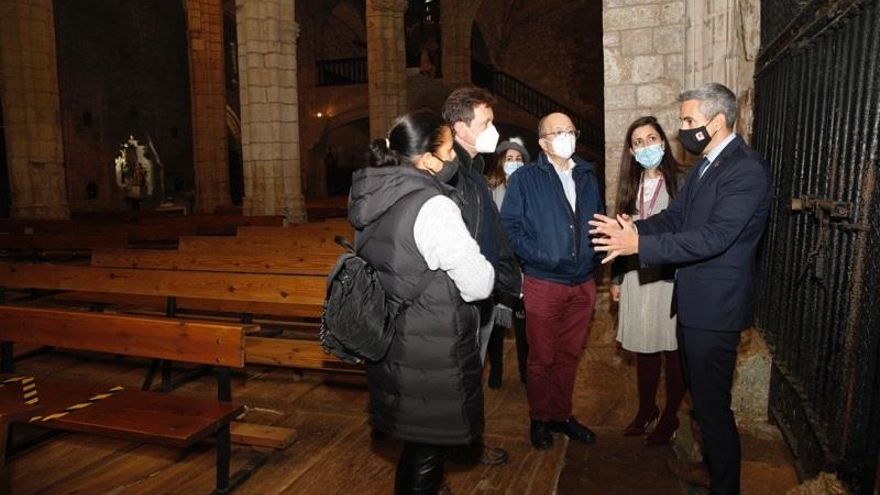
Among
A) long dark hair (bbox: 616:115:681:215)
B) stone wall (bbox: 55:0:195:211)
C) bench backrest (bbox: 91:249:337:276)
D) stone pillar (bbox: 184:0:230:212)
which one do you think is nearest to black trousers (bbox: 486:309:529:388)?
long dark hair (bbox: 616:115:681:215)

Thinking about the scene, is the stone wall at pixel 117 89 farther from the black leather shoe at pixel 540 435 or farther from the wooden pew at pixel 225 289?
the black leather shoe at pixel 540 435

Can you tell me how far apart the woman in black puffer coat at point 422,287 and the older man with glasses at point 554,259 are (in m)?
1.05

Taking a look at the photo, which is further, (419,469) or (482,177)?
(482,177)

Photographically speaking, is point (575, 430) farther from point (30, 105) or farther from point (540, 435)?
point (30, 105)

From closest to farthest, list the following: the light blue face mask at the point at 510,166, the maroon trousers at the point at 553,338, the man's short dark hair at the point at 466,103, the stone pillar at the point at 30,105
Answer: the man's short dark hair at the point at 466,103 → the maroon trousers at the point at 553,338 → the light blue face mask at the point at 510,166 → the stone pillar at the point at 30,105

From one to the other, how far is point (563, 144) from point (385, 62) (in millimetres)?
12178

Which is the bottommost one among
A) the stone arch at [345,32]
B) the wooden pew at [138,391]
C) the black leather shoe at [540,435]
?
the black leather shoe at [540,435]

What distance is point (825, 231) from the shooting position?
224 centimetres

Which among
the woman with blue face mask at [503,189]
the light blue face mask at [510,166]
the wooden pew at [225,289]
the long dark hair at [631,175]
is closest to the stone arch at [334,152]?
the wooden pew at [225,289]

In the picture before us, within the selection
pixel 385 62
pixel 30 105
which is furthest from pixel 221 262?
pixel 385 62

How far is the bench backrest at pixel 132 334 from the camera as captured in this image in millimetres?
2725

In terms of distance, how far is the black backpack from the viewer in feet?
6.31

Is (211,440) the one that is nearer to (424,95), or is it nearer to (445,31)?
(424,95)

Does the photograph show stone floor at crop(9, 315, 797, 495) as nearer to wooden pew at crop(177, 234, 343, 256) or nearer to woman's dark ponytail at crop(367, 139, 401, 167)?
woman's dark ponytail at crop(367, 139, 401, 167)
